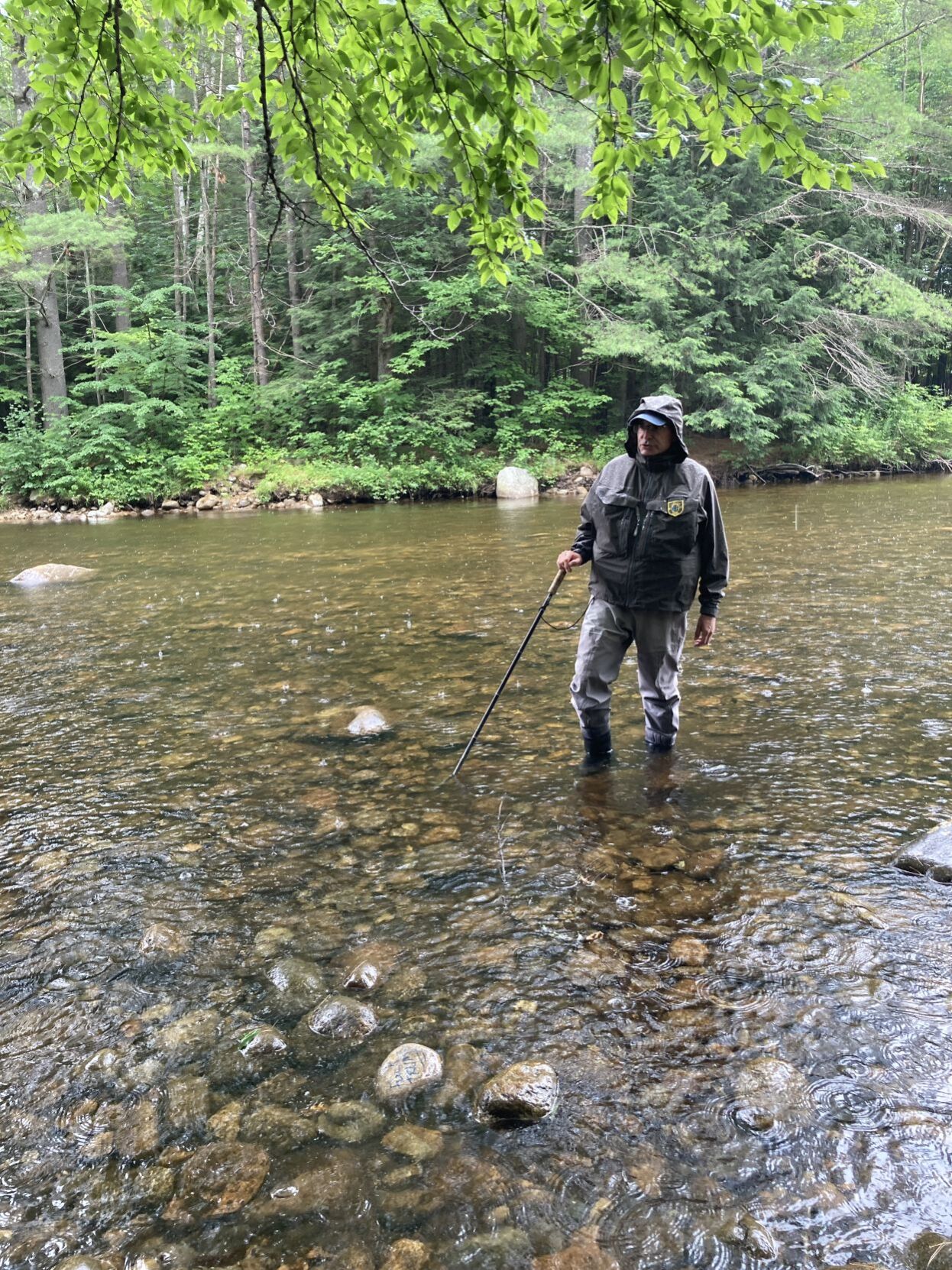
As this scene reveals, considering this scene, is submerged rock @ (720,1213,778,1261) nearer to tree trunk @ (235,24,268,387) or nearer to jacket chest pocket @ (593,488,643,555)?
jacket chest pocket @ (593,488,643,555)

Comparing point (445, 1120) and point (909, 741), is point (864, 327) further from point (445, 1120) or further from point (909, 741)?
point (445, 1120)

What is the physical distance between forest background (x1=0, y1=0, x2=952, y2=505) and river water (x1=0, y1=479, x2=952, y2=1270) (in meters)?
17.9

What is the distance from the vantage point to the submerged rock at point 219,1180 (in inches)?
75.8

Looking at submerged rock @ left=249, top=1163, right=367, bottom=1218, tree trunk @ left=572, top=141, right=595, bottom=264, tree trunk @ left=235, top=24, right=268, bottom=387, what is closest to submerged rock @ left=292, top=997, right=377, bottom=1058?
submerged rock @ left=249, top=1163, right=367, bottom=1218

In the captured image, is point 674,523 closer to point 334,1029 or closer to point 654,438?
point 654,438

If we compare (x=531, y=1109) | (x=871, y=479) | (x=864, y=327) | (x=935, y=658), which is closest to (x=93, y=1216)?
(x=531, y=1109)

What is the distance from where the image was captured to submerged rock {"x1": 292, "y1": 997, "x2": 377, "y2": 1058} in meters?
2.45

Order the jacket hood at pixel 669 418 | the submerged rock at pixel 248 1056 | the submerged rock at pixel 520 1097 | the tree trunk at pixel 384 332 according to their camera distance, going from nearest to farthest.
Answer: the submerged rock at pixel 520 1097 → the submerged rock at pixel 248 1056 → the jacket hood at pixel 669 418 → the tree trunk at pixel 384 332

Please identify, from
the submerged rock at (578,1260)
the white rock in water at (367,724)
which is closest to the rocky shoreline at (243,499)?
the white rock in water at (367,724)

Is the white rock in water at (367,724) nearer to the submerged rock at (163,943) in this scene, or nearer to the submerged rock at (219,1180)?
the submerged rock at (163,943)

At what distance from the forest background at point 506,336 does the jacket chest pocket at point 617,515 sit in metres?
18.2

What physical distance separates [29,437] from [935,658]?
79.8ft

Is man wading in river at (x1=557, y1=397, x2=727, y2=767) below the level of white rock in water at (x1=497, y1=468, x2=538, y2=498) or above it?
below

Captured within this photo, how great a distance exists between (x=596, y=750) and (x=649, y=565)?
3.80 ft
